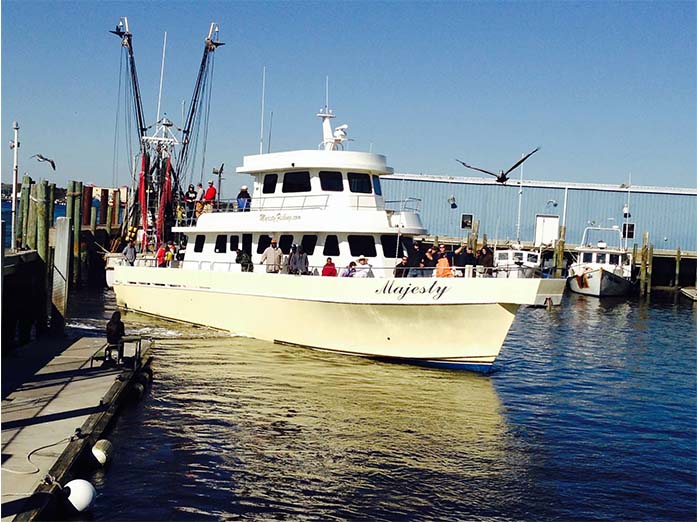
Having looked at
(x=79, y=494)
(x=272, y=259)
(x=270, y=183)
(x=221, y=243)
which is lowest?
(x=79, y=494)

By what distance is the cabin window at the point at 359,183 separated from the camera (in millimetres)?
20172

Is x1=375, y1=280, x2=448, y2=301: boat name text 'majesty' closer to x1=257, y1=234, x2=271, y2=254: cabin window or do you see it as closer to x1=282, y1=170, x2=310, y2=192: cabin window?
x1=282, y1=170, x2=310, y2=192: cabin window

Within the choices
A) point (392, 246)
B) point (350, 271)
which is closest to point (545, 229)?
point (392, 246)

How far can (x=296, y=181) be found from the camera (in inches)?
809

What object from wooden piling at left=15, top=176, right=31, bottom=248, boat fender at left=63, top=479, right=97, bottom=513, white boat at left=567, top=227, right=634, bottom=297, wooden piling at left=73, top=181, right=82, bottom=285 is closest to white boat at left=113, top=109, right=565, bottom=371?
wooden piling at left=15, top=176, right=31, bottom=248

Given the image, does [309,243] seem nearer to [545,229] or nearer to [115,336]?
[115,336]

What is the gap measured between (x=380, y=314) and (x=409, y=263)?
1.75m

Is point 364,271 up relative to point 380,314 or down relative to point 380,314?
up

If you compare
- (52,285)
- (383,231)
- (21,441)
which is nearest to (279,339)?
(383,231)

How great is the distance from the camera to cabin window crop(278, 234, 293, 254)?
67.2 ft

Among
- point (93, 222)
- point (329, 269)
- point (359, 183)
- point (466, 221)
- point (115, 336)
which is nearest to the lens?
point (115, 336)

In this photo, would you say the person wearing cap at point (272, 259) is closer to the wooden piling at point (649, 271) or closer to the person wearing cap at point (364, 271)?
the person wearing cap at point (364, 271)

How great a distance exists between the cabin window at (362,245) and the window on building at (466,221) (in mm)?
36590

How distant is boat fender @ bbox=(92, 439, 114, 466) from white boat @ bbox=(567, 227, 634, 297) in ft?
120
